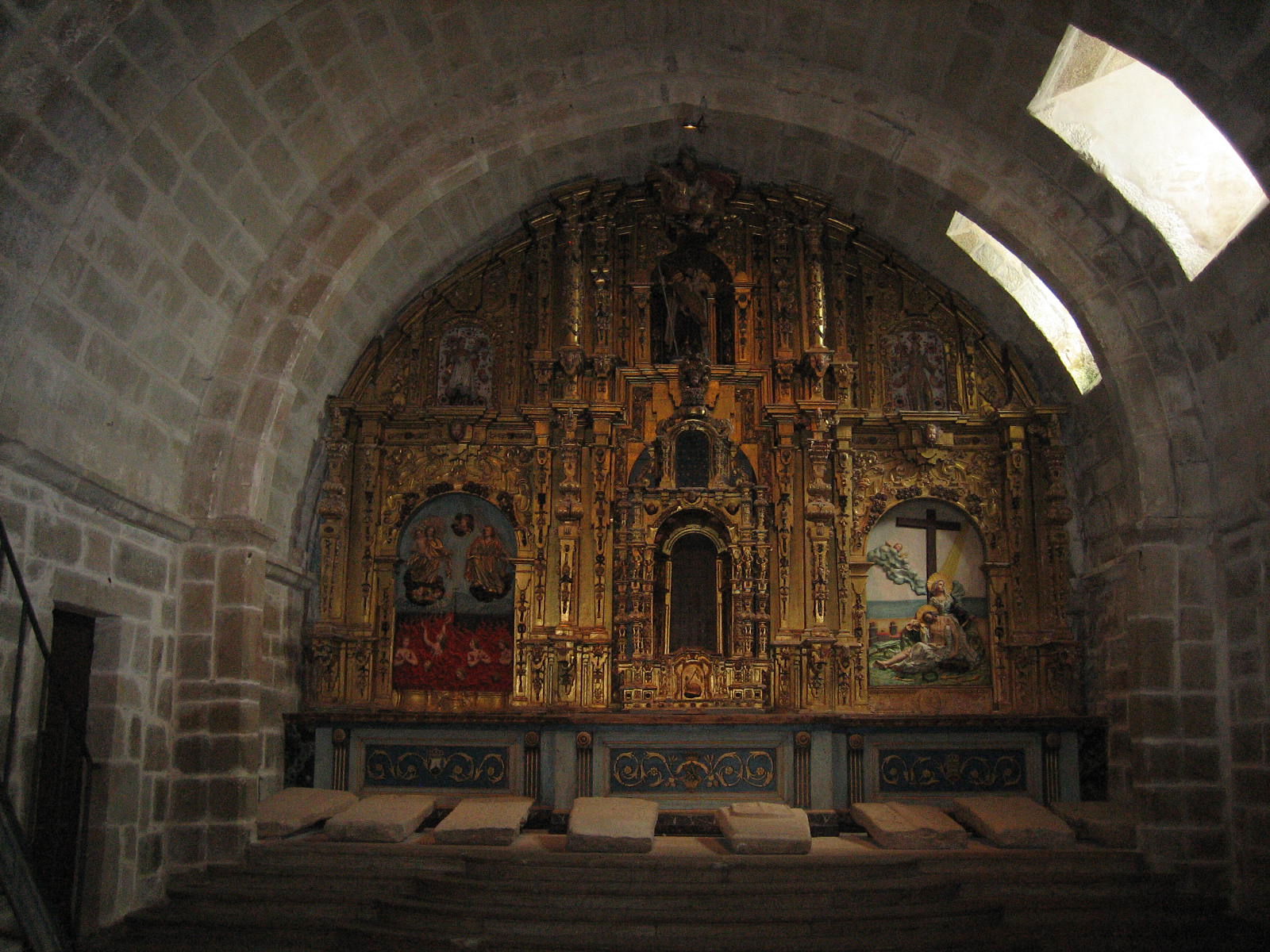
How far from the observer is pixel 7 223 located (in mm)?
6562

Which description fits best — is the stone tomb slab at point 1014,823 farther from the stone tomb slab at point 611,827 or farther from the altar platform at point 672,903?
the stone tomb slab at point 611,827

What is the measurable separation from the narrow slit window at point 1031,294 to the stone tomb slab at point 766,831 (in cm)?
469

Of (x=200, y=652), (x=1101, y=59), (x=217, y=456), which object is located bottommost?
(x=200, y=652)

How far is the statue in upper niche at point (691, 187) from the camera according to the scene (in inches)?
440

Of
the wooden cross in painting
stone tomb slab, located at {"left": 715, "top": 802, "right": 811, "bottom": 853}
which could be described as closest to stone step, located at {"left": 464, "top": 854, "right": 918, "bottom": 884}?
stone tomb slab, located at {"left": 715, "top": 802, "right": 811, "bottom": 853}

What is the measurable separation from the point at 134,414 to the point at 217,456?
87cm

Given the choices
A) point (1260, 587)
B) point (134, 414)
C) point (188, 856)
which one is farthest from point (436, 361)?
point (1260, 587)

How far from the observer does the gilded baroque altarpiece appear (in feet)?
34.8

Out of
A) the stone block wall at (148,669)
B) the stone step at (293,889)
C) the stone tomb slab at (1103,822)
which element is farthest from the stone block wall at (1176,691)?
the stone block wall at (148,669)

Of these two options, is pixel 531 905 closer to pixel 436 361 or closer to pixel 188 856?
pixel 188 856

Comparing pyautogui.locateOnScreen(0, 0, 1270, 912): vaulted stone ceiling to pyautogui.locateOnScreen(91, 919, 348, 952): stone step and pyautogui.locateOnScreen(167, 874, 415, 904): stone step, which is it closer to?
pyautogui.locateOnScreen(167, 874, 415, 904): stone step

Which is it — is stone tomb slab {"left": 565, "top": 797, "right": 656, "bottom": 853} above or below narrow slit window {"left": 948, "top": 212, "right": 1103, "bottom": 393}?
below

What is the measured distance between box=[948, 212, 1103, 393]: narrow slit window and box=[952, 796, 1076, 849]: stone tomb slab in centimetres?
369

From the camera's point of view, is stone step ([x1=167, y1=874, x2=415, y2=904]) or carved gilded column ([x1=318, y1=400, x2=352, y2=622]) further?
carved gilded column ([x1=318, y1=400, x2=352, y2=622])
